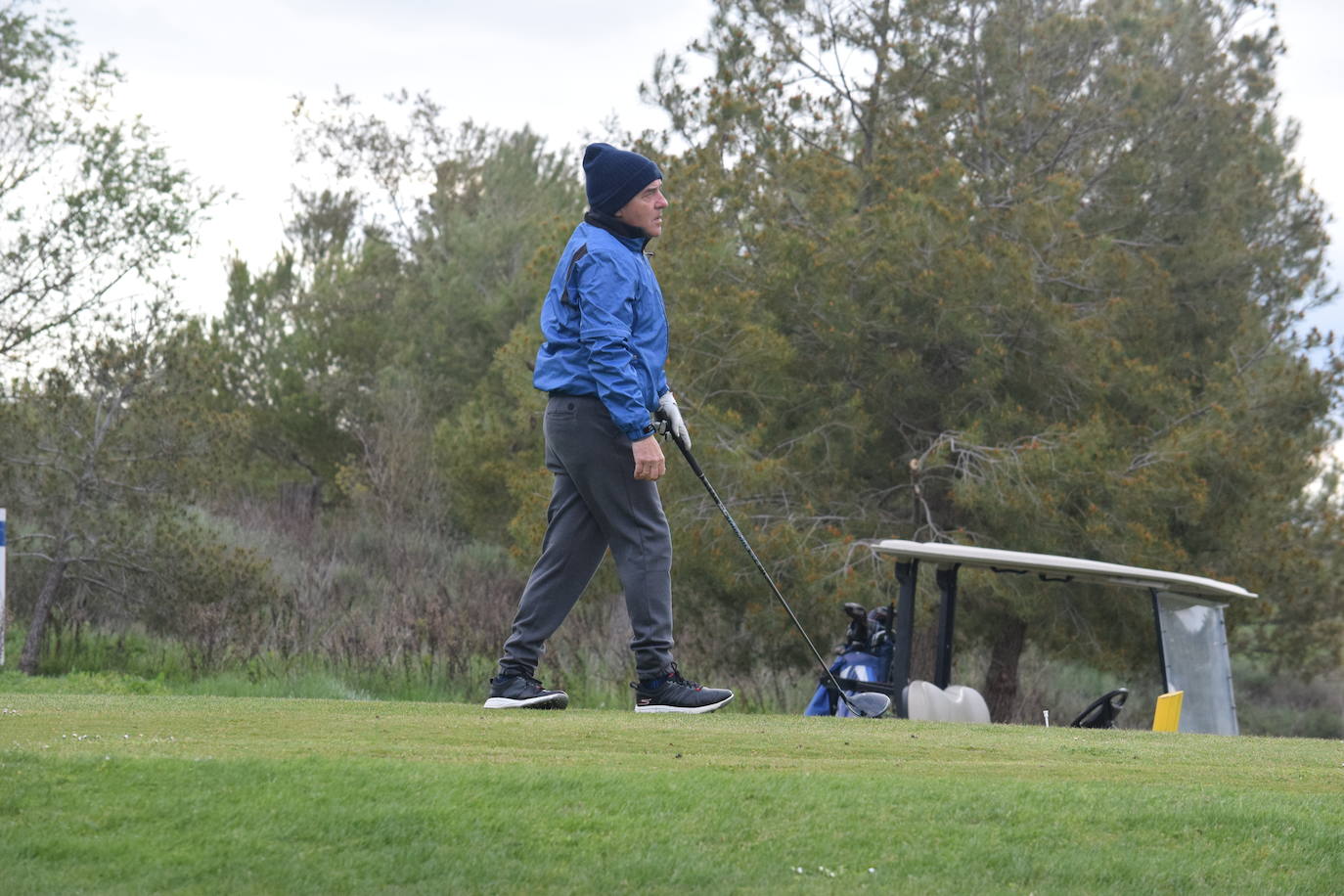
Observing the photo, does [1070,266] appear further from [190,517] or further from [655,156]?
[190,517]

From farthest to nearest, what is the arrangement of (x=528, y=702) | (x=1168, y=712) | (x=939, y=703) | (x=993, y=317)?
(x=993, y=317) < (x=1168, y=712) < (x=939, y=703) < (x=528, y=702)

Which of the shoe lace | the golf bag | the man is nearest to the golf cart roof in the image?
the golf bag

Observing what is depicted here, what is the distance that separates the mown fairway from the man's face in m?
2.27

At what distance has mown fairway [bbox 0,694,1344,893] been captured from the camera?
364cm

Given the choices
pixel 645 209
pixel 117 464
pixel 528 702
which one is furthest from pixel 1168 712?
pixel 117 464

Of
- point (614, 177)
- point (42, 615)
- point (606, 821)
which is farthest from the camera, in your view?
point (42, 615)

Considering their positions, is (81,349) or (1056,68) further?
(1056,68)

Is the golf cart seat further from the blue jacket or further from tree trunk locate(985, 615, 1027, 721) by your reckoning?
tree trunk locate(985, 615, 1027, 721)

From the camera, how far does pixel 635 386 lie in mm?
6035

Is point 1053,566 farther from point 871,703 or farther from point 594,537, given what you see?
point 594,537

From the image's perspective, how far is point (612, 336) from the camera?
237 inches

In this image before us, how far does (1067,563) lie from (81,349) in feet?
45.3

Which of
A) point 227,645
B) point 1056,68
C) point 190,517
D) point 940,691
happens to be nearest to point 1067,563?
point 940,691

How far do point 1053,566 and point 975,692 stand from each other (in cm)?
80
